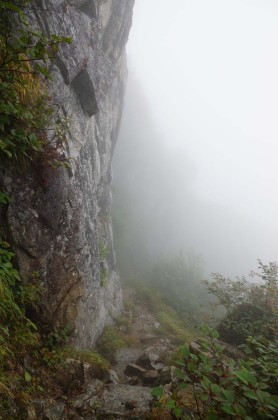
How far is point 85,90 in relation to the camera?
9984 mm

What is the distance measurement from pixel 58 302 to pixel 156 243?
3347cm

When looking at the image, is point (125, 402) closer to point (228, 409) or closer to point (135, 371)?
point (135, 371)

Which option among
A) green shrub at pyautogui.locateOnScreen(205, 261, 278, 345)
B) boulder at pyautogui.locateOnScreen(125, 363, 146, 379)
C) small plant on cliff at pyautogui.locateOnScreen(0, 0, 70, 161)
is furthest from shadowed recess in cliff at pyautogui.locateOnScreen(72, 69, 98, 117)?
boulder at pyautogui.locateOnScreen(125, 363, 146, 379)

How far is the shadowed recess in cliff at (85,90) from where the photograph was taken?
9.74 metres

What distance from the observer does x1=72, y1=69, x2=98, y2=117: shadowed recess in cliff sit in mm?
9742

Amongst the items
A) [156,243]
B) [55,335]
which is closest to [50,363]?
[55,335]

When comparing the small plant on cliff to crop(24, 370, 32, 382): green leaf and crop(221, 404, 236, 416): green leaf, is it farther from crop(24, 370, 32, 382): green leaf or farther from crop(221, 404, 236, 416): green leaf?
crop(221, 404, 236, 416): green leaf

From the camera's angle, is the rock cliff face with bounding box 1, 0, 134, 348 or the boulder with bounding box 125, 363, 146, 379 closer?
the rock cliff face with bounding box 1, 0, 134, 348

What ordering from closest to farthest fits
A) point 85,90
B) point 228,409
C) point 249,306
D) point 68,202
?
point 228,409
point 68,202
point 249,306
point 85,90

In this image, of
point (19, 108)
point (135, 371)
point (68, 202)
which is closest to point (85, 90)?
point (68, 202)

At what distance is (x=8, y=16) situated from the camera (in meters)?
5.37

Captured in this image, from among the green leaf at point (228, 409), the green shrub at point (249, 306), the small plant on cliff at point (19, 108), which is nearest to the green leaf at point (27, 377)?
the green leaf at point (228, 409)

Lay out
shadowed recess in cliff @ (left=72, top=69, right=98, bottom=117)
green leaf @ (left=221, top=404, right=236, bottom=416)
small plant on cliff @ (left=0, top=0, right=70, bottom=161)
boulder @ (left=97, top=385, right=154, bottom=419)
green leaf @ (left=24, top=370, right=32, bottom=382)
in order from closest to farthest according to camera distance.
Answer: green leaf @ (left=221, top=404, right=236, bottom=416) < green leaf @ (left=24, top=370, right=32, bottom=382) < boulder @ (left=97, top=385, right=154, bottom=419) < small plant on cliff @ (left=0, top=0, right=70, bottom=161) < shadowed recess in cliff @ (left=72, top=69, right=98, bottom=117)

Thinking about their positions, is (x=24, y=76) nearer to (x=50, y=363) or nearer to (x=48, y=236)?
(x=48, y=236)
